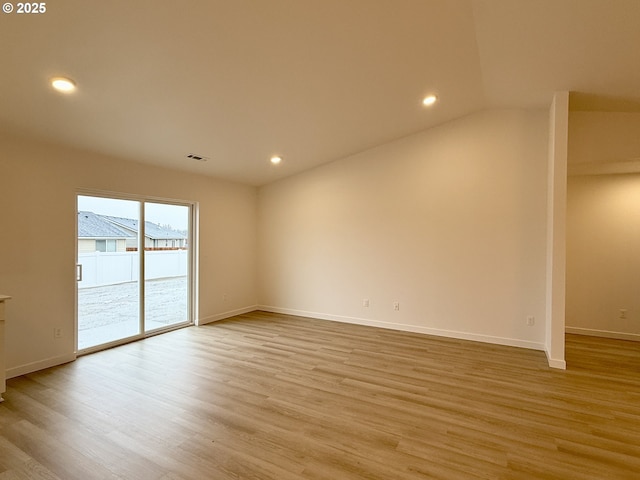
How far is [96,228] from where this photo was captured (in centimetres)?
424

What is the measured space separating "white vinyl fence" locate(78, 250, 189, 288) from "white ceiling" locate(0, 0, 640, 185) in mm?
1409

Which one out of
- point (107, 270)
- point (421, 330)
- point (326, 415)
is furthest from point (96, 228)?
point (421, 330)

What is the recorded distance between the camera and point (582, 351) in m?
4.14

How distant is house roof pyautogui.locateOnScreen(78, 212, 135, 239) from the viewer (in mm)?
4066

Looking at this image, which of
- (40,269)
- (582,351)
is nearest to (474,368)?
(582,351)

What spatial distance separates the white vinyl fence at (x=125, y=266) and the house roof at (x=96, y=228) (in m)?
0.25

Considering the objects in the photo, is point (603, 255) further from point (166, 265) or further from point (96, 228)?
point (96, 228)

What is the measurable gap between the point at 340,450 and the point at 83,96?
370cm

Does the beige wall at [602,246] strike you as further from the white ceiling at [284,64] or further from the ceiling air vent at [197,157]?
the ceiling air vent at [197,157]

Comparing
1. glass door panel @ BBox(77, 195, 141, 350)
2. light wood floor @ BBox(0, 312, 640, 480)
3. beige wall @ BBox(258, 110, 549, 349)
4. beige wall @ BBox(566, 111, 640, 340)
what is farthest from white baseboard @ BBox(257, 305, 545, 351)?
glass door panel @ BBox(77, 195, 141, 350)

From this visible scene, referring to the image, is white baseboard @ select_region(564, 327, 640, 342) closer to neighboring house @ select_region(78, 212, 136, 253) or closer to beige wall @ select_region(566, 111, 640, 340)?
beige wall @ select_region(566, 111, 640, 340)

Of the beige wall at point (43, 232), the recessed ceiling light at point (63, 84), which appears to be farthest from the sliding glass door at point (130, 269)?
the recessed ceiling light at point (63, 84)

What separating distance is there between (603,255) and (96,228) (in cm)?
729

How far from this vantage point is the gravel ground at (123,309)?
418 centimetres
